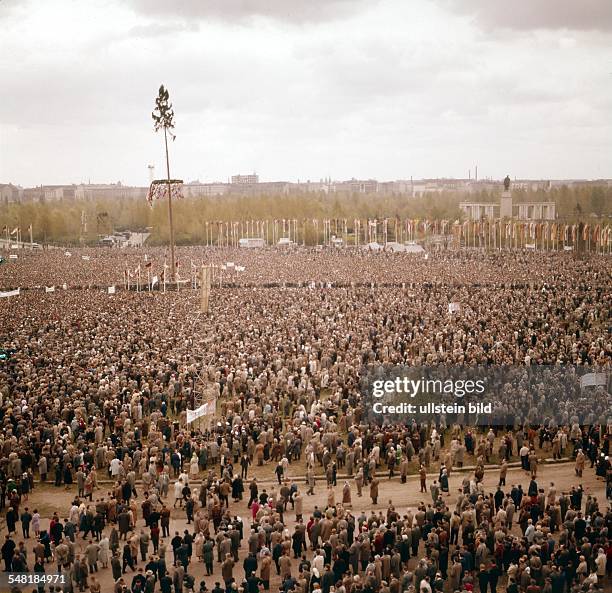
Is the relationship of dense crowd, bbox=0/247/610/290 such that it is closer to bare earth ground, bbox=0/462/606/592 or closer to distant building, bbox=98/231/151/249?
distant building, bbox=98/231/151/249

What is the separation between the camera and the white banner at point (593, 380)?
1841cm

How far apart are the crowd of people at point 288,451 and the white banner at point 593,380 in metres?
0.40

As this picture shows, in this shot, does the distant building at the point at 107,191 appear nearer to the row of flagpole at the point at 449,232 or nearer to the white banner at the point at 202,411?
the row of flagpole at the point at 449,232

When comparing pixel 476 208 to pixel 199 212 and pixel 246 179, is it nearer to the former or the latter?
pixel 199 212

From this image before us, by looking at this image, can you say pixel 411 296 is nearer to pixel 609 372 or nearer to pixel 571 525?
pixel 609 372

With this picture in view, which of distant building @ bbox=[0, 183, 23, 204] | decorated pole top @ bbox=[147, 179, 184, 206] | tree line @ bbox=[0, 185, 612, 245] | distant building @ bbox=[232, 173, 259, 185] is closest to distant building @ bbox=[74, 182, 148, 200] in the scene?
distant building @ bbox=[232, 173, 259, 185]

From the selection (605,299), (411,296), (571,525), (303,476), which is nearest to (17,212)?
(411,296)

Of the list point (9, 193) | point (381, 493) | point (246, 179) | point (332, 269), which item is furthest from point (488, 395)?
point (246, 179)

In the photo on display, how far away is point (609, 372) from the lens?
62.7 ft

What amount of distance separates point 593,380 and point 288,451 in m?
7.93

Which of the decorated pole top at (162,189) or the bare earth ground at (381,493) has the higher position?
the decorated pole top at (162,189)

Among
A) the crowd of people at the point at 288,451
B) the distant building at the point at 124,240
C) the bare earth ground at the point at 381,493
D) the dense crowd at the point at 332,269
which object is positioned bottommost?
the bare earth ground at the point at 381,493

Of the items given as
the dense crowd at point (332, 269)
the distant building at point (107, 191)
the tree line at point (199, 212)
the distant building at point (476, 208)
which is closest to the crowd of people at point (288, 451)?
the dense crowd at point (332, 269)

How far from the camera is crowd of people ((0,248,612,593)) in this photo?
11.3m
